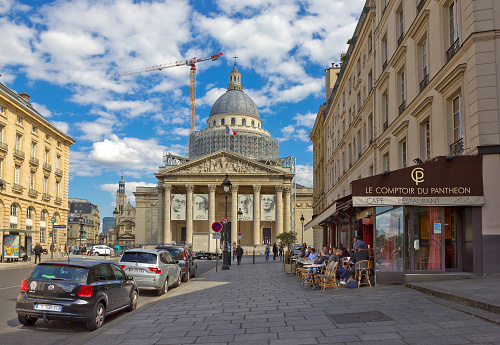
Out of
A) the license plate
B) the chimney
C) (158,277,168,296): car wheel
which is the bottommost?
(158,277,168,296): car wheel

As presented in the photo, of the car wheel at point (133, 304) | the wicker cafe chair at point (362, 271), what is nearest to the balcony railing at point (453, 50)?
the wicker cafe chair at point (362, 271)

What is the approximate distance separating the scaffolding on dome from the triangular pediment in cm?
1665

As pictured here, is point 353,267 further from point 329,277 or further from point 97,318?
point 97,318

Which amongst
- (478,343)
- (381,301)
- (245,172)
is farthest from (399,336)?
(245,172)

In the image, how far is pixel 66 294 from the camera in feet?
30.3

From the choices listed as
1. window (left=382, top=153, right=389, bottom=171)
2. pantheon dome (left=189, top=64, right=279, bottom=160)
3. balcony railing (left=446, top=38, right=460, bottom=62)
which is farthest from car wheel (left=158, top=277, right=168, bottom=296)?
pantheon dome (left=189, top=64, right=279, bottom=160)

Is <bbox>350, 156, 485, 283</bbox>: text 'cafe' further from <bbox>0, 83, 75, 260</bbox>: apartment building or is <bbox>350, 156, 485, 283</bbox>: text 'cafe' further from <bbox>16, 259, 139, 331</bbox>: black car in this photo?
<bbox>0, 83, 75, 260</bbox>: apartment building

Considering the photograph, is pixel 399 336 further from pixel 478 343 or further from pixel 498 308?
pixel 498 308

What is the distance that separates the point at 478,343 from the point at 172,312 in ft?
22.2

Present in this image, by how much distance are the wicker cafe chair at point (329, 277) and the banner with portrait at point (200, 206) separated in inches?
2588

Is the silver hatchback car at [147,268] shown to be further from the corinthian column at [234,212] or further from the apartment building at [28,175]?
the corinthian column at [234,212]

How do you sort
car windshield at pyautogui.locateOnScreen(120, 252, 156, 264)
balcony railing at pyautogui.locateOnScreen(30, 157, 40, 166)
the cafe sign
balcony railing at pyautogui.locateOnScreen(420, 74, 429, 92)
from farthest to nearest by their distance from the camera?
balcony railing at pyautogui.locateOnScreen(30, 157, 40, 166)
balcony railing at pyautogui.locateOnScreen(420, 74, 429, 92)
car windshield at pyautogui.locateOnScreen(120, 252, 156, 264)
the cafe sign

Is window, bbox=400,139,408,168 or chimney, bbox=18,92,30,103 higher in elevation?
chimney, bbox=18,92,30,103

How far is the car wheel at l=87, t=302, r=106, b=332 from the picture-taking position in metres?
9.30
